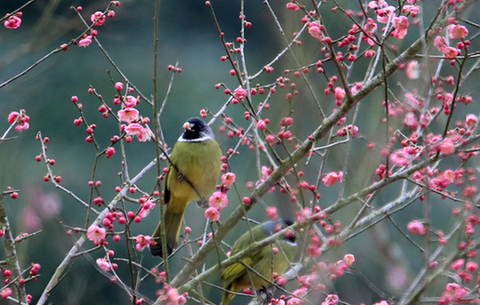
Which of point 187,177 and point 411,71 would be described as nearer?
point 411,71

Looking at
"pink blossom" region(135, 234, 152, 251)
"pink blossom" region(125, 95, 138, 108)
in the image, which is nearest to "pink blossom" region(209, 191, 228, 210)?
"pink blossom" region(135, 234, 152, 251)

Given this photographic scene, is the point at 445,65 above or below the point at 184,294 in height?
above

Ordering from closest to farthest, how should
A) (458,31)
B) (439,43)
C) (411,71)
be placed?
1. (411,71)
2. (458,31)
3. (439,43)

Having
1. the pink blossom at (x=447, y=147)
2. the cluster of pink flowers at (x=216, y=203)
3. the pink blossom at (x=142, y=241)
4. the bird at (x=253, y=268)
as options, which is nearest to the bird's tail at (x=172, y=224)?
the bird at (x=253, y=268)

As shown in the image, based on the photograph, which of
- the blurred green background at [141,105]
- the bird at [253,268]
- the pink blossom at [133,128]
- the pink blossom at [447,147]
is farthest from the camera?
the blurred green background at [141,105]

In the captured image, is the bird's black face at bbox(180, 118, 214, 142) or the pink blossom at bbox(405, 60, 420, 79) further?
the bird's black face at bbox(180, 118, 214, 142)

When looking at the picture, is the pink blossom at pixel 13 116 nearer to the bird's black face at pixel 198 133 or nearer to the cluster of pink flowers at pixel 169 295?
the bird's black face at pixel 198 133

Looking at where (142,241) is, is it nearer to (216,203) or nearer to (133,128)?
(216,203)

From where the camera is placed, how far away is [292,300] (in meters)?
2.97

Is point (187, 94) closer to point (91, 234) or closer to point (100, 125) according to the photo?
point (100, 125)

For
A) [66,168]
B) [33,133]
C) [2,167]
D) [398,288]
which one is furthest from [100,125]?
[398,288]

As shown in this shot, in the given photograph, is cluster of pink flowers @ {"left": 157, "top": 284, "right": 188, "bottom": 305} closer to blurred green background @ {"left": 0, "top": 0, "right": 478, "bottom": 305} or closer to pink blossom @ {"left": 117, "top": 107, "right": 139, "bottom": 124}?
pink blossom @ {"left": 117, "top": 107, "right": 139, "bottom": 124}

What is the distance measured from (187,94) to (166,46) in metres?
1.03

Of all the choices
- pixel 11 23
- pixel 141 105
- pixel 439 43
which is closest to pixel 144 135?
pixel 11 23
